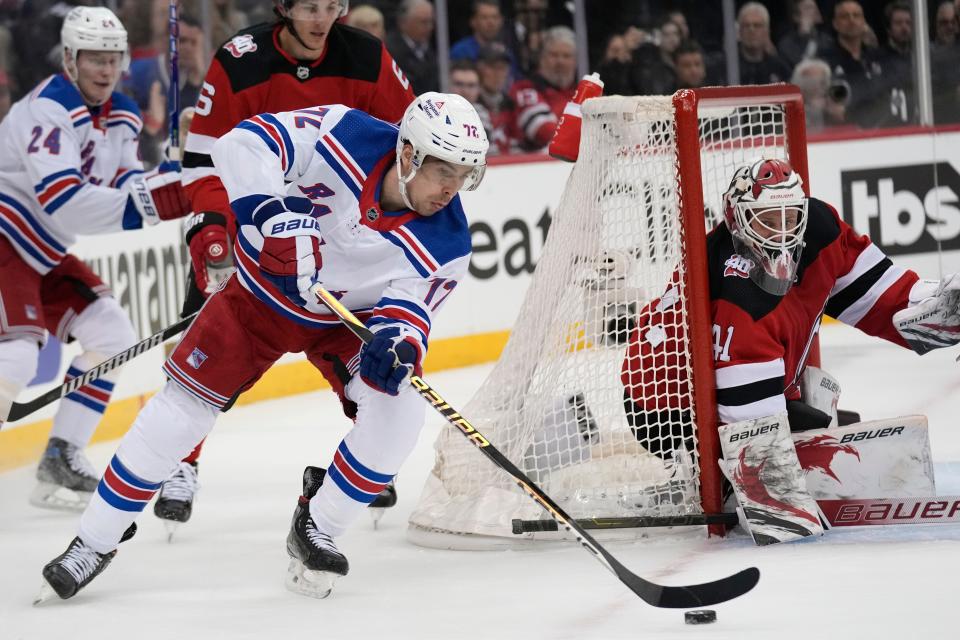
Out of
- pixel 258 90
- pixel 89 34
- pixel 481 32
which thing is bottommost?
pixel 258 90

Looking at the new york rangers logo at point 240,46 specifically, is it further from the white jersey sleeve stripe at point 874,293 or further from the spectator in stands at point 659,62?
the spectator in stands at point 659,62

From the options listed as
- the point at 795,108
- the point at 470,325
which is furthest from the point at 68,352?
the point at 795,108

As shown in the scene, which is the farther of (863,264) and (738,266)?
(863,264)

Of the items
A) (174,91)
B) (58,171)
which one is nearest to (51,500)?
(58,171)

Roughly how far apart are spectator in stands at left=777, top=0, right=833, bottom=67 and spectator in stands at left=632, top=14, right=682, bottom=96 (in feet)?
1.66

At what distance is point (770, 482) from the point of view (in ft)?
10.5

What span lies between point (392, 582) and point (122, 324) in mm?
1456

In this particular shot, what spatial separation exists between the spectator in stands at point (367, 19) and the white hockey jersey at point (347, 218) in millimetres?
3548

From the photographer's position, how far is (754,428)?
3.21m

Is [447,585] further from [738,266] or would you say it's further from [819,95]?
[819,95]

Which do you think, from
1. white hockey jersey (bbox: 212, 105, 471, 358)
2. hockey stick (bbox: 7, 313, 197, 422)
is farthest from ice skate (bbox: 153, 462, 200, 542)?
white hockey jersey (bbox: 212, 105, 471, 358)

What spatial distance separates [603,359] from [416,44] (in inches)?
138

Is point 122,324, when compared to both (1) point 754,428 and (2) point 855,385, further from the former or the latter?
(2) point 855,385

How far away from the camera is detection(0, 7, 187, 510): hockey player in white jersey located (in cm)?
398
